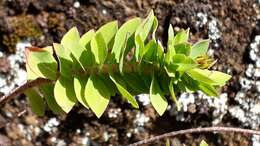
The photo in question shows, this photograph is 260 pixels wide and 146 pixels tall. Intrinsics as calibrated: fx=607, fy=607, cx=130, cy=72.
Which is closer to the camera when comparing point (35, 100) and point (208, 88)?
point (208, 88)

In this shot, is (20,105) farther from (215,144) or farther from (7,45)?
(215,144)

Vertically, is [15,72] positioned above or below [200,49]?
below

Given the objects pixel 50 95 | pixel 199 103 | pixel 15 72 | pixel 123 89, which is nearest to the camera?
pixel 123 89

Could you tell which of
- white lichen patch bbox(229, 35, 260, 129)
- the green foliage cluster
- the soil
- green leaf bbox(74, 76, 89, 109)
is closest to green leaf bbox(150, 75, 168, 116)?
the green foliage cluster

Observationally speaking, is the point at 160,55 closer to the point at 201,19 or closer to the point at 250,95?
the point at 201,19

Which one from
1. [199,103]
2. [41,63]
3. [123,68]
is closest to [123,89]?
[123,68]

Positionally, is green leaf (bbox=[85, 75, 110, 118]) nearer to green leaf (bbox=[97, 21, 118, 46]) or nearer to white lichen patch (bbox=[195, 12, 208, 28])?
green leaf (bbox=[97, 21, 118, 46])
